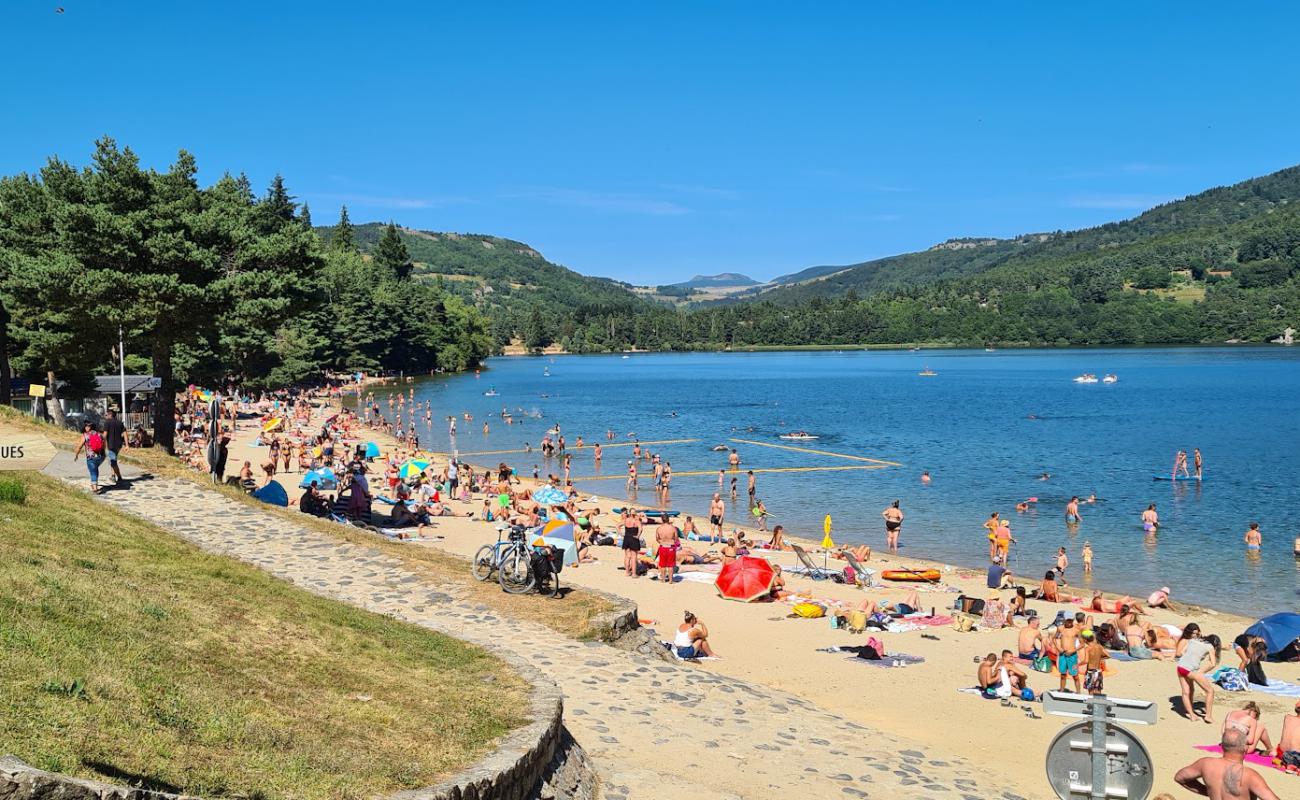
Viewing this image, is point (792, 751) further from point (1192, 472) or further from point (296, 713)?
point (1192, 472)

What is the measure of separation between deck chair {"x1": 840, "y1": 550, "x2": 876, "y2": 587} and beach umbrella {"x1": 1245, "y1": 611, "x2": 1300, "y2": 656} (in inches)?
299

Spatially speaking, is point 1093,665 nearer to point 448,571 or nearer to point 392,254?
point 448,571

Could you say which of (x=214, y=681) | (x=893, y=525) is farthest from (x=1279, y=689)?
(x=214, y=681)

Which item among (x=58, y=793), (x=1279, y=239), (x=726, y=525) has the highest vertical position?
(x=1279, y=239)

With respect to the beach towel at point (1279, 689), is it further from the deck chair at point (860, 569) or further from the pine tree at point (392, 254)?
the pine tree at point (392, 254)

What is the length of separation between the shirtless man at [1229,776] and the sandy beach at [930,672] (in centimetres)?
170

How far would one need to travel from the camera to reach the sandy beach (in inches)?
482

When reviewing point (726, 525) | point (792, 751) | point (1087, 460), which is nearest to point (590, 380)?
point (1087, 460)

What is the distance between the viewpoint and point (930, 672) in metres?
15.3

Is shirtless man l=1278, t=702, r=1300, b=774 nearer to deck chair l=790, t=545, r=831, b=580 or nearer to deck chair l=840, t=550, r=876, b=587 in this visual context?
deck chair l=840, t=550, r=876, b=587

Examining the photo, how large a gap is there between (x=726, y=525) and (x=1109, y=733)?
88.2 ft

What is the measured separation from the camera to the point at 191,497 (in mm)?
17109

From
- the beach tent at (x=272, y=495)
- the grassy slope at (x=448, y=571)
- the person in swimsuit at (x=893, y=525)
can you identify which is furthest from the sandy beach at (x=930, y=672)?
the person in swimsuit at (x=893, y=525)

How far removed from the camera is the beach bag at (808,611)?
60.2ft
